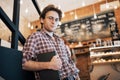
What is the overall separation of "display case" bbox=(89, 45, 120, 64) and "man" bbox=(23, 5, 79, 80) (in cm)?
383

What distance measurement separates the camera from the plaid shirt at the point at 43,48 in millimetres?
1215

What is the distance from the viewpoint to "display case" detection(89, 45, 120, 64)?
200 inches

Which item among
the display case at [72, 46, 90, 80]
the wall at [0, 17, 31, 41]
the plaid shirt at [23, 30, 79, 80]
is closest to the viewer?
the plaid shirt at [23, 30, 79, 80]

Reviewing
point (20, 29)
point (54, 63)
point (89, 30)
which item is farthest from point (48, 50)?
point (20, 29)

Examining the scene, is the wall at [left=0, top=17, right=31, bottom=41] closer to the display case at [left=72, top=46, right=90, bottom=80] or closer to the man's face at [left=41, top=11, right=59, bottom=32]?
the display case at [left=72, top=46, right=90, bottom=80]

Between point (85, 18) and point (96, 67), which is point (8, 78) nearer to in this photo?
point (96, 67)

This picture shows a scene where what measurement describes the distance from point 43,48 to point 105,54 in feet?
13.6

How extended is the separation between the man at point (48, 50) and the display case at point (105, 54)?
151 inches

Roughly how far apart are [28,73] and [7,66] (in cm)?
30

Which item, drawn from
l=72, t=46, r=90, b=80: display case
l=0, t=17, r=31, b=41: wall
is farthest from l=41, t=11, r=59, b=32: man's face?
l=0, t=17, r=31, b=41: wall

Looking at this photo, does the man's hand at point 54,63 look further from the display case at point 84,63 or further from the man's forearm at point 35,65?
the display case at point 84,63

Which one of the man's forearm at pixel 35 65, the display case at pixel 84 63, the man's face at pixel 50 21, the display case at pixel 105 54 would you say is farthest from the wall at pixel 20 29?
the man's forearm at pixel 35 65

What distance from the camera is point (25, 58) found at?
3.91 feet

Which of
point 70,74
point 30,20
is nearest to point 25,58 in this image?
point 70,74
